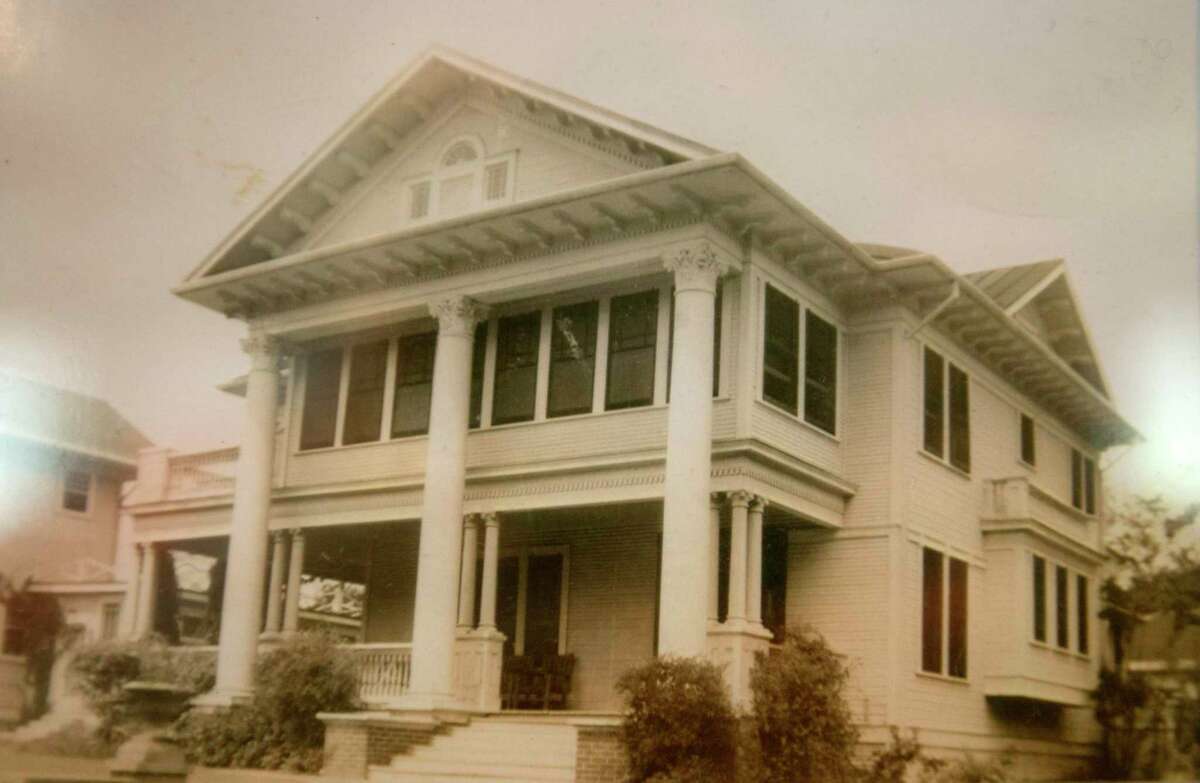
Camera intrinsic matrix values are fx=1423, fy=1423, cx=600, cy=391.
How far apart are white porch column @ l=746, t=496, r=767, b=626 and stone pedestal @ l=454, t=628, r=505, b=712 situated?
3.89m

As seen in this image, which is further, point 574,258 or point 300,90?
point 574,258

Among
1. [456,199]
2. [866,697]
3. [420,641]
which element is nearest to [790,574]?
[866,697]

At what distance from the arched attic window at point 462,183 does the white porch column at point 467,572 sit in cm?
478

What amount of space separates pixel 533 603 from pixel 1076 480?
38.4 feet

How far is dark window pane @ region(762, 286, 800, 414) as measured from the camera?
2002 cm

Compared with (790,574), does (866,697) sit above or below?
below

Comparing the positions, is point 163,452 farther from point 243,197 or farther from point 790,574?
point 790,574

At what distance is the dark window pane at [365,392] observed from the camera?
930 inches

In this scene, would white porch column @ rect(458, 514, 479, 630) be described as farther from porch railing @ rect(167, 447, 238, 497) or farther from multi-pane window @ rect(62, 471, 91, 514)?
multi-pane window @ rect(62, 471, 91, 514)

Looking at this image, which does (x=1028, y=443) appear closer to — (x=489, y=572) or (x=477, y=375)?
(x=477, y=375)

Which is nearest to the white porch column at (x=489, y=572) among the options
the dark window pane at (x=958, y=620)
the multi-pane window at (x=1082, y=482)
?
the dark window pane at (x=958, y=620)

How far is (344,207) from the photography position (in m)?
23.5

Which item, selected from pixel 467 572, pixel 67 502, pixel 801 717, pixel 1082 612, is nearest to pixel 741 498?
pixel 801 717

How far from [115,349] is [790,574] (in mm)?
10226
